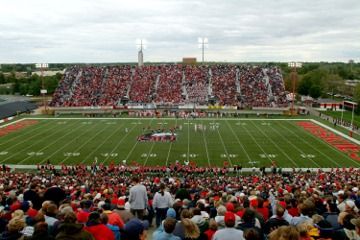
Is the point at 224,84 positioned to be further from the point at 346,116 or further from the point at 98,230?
the point at 98,230

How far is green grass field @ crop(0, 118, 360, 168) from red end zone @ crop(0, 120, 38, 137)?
2.28ft

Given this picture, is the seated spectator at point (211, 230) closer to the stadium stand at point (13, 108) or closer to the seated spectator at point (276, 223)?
the seated spectator at point (276, 223)

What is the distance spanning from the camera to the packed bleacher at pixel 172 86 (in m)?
63.9

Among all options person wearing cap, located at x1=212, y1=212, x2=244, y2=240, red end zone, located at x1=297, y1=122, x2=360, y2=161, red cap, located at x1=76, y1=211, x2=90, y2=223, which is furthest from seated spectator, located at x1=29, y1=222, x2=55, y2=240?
red end zone, located at x1=297, y1=122, x2=360, y2=161

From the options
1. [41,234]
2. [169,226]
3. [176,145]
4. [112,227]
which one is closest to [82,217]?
[112,227]

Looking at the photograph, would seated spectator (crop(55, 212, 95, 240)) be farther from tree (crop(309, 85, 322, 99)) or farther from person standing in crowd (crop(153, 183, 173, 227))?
tree (crop(309, 85, 322, 99))

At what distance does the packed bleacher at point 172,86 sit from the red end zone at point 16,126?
1384 centimetres

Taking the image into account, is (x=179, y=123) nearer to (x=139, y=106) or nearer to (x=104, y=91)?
Result: (x=139, y=106)

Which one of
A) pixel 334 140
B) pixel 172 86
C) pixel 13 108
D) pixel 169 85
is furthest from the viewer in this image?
pixel 169 85

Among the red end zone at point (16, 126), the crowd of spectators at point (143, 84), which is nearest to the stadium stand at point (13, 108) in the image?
the red end zone at point (16, 126)

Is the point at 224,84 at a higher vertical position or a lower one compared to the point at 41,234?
lower

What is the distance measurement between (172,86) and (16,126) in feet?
97.9

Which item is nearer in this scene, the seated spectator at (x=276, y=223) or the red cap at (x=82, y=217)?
the seated spectator at (x=276, y=223)

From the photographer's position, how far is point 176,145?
35.6 m
